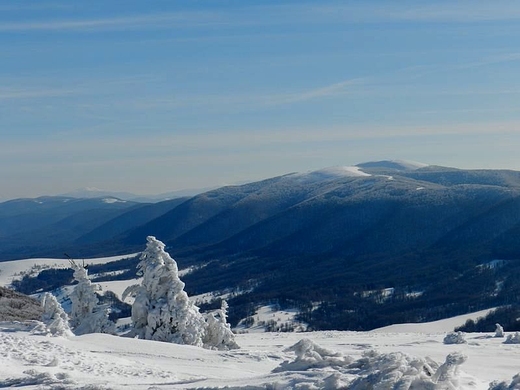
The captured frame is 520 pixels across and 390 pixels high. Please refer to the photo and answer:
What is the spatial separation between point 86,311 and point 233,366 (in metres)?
18.8

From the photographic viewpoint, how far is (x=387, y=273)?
197 m

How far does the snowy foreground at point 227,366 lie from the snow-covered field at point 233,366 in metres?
0.02

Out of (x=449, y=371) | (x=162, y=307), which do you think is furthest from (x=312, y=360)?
(x=162, y=307)

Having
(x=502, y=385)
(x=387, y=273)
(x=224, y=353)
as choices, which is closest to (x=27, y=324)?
(x=224, y=353)

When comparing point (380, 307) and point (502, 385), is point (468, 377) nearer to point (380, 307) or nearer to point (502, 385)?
point (502, 385)

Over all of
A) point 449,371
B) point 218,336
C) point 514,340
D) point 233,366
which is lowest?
point 514,340

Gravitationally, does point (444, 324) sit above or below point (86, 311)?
below

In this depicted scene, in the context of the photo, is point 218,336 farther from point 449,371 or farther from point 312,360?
point 449,371

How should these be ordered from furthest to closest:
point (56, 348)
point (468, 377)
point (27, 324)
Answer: point (27, 324)
point (56, 348)
point (468, 377)

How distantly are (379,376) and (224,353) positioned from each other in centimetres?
1264

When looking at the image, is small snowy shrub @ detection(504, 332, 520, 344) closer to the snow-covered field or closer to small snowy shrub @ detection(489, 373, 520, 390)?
the snow-covered field

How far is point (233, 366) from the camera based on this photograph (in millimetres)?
25094

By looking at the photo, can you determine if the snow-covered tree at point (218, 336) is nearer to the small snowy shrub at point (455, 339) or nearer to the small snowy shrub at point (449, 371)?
the small snowy shrub at point (455, 339)

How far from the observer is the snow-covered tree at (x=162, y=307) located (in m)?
34.6
